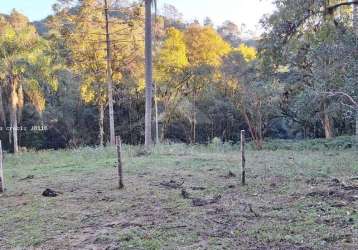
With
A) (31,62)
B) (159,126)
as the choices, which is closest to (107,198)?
(31,62)

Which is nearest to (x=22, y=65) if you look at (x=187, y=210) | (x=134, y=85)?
(x=134, y=85)

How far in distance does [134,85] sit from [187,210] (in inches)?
621

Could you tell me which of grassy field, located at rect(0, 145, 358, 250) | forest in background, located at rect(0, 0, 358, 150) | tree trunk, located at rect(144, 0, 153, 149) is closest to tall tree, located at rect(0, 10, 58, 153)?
forest in background, located at rect(0, 0, 358, 150)

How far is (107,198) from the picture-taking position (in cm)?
609

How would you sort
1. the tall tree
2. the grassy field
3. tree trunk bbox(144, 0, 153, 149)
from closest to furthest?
1. the grassy field
2. tree trunk bbox(144, 0, 153, 149)
3. the tall tree

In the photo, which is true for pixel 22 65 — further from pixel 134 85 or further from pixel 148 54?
pixel 148 54

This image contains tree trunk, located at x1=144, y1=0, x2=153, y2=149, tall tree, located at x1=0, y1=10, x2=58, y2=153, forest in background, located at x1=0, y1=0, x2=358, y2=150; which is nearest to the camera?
tree trunk, located at x1=144, y1=0, x2=153, y2=149

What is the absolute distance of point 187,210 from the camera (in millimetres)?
5172

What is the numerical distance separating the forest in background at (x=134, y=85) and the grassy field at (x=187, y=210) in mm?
5827

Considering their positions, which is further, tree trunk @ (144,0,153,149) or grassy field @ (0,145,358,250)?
tree trunk @ (144,0,153,149)

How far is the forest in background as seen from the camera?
54.4 feet

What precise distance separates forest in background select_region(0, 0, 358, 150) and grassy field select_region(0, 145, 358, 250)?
5.83 m

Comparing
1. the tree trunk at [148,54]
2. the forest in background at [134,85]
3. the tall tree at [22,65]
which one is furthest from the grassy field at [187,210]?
the tall tree at [22,65]

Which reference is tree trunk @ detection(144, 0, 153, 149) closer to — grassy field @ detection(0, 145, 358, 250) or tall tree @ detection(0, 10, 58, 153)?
grassy field @ detection(0, 145, 358, 250)
